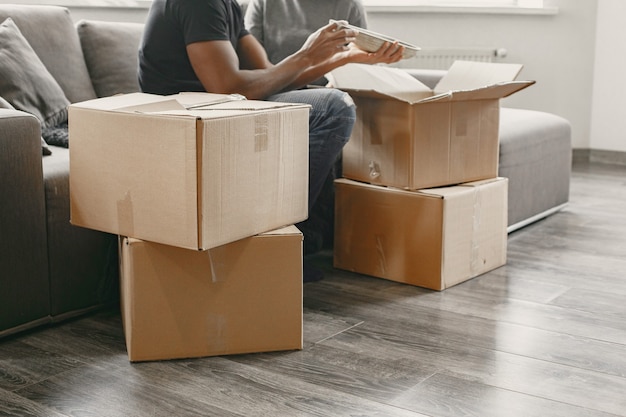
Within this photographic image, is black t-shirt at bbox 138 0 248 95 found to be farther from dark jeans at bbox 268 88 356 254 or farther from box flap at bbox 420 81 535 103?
box flap at bbox 420 81 535 103

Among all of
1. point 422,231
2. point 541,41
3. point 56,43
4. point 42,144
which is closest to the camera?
point 42,144

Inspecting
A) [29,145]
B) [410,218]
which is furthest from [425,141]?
[29,145]

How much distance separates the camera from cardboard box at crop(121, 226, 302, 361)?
183cm

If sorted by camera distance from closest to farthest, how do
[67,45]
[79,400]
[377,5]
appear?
1. [79,400]
2. [67,45]
3. [377,5]

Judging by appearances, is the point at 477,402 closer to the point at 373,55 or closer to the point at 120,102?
the point at 120,102

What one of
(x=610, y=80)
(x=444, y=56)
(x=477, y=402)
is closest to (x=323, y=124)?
(x=477, y=402)

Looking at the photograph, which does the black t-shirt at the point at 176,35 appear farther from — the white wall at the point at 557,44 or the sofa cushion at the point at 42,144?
the white wall at the point at 557,44

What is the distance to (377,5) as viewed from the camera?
4312 millimetres

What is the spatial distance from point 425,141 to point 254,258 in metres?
0.75

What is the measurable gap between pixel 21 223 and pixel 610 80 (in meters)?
3.58

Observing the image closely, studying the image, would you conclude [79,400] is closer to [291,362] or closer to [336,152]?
[291,362]

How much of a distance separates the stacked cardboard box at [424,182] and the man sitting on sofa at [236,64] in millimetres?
101

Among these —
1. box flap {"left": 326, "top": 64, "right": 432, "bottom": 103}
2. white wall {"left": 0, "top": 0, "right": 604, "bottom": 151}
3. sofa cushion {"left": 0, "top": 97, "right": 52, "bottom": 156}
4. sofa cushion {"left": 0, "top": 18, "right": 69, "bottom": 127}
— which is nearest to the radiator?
white wall {"left": 0, "top": 0, "right": 604, "bottom": 151}

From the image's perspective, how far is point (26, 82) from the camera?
2.48 metres
